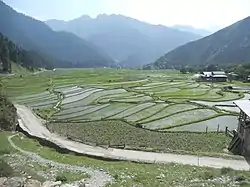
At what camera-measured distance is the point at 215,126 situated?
46156 millimetres

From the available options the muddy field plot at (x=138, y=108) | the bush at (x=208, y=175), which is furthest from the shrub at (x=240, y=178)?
the muddy field plot at (x=138, y=108)

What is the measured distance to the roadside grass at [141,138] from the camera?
35.7 metres

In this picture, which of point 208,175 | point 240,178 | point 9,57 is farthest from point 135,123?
point 9,57

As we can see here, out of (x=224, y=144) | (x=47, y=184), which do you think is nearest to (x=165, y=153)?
(x=224, y=144)

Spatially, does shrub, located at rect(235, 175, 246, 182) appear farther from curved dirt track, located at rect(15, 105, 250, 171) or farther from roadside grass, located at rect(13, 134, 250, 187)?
curved dirt track, located at rect(15, 105, 250, 171)

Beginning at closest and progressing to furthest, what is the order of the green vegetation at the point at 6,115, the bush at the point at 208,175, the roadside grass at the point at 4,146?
1. the bush at the point at 208,175
2. the roadside grass at the point at 4,146
3. the green vegetation at the point at 6,115

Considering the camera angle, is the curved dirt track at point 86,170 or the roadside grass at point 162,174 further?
the curved dirt track at point 86,170

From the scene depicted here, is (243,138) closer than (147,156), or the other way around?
(147,156)

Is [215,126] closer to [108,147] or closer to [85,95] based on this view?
[108,147]

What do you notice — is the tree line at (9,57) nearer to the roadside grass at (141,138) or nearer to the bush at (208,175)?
the roadside grass at (141,138)

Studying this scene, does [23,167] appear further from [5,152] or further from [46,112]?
[46,112]

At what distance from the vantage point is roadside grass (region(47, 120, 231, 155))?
3573cm

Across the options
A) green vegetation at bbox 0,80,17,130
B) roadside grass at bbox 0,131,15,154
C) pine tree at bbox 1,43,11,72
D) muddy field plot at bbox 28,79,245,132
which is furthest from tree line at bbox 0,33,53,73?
roadside grass at bbox 0,131,15,154

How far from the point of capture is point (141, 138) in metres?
39.8
